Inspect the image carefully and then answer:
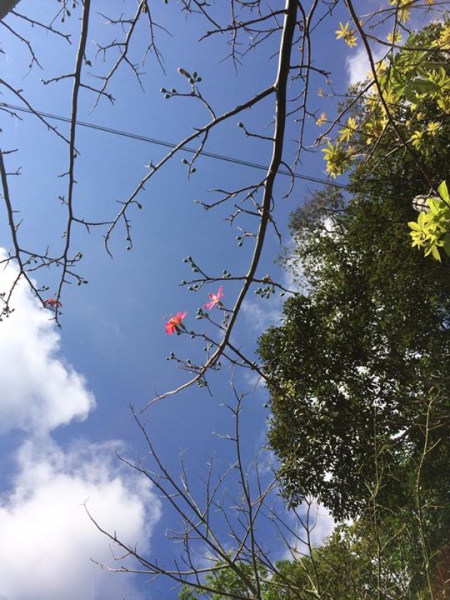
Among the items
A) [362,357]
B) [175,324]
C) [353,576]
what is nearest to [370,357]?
[362,357]

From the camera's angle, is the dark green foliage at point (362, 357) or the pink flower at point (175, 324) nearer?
the pink flower at point (175, 324)

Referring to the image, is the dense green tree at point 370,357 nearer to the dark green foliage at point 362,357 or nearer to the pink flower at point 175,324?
the dark green foliage at point 362,357

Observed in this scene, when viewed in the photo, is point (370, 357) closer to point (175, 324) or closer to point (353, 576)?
point (353, 576)

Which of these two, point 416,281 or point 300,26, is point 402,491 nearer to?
point 416,281

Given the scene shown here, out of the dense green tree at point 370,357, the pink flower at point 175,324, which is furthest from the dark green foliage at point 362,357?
the pink flower at point 175,324

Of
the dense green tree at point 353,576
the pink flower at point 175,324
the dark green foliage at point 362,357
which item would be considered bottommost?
the dense green tree at point 353,576

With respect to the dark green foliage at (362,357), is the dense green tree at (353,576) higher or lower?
lower

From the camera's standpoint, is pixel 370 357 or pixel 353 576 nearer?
pixel 353 576

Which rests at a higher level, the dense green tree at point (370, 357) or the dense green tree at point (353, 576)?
the dense green tree at point (370, 357)

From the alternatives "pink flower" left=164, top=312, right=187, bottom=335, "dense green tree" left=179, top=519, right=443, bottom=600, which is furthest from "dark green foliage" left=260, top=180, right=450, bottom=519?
"pink flower" left=164, top=312, right=187, bottom=335

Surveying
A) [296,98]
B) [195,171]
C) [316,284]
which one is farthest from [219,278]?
[316,284]

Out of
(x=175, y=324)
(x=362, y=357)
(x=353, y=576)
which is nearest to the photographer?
(x=175, y=324)

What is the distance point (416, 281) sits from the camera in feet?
26.7

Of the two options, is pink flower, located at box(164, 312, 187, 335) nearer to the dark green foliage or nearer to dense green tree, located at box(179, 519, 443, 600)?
dense green tree, located at box(179, 519, 443, 600)
